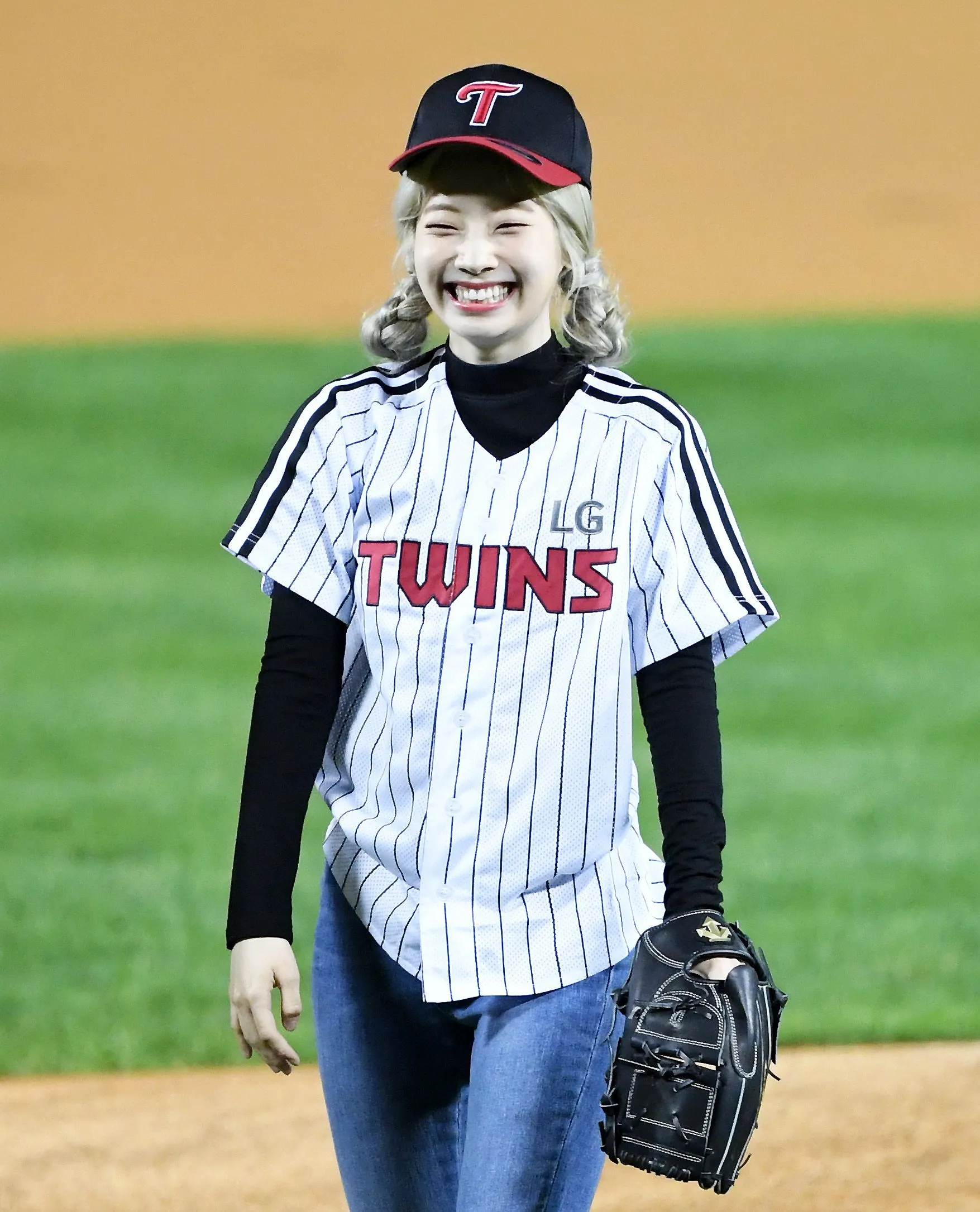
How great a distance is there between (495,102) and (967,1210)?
7.42ft

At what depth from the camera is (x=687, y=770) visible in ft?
5.49

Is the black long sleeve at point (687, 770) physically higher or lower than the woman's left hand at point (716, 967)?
higher

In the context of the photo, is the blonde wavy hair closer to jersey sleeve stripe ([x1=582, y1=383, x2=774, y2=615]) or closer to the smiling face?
the smiling face

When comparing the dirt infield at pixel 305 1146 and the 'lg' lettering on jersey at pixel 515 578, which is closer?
the 'lg' lettering on jersey at pixel 515 578

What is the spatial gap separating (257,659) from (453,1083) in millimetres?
7550

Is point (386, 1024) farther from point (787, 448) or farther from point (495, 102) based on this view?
point (787, 448)

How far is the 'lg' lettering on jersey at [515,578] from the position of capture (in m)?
1.69

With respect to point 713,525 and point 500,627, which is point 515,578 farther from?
point 713,525

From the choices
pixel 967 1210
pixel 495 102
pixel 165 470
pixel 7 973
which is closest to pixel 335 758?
pixel 495 102

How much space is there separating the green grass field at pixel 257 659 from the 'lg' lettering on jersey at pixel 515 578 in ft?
9.44

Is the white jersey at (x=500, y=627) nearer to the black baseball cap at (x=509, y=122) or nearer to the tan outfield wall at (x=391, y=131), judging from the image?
the black baseball cap at (x=509, y=122)

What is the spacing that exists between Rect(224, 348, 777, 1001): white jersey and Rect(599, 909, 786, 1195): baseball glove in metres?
0.11

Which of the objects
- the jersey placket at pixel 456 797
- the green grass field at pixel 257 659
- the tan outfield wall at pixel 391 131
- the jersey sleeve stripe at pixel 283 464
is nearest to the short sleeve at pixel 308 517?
the jersey sleeve stripe at pixel 283 464

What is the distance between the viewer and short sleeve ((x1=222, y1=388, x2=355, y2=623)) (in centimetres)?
174
